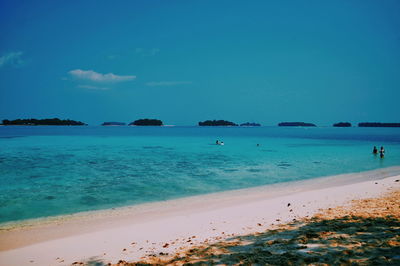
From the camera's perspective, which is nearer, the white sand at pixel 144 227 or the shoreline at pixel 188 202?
the white sand at pixel 144 227

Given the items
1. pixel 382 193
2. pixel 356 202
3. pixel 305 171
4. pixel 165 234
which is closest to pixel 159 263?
pixel 165 234

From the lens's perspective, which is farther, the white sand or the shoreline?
the shoreline

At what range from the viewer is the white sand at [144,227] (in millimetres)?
7324

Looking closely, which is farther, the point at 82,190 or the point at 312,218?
the point at 82,190

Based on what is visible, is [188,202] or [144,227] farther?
[188,202]

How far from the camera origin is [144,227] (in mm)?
9578

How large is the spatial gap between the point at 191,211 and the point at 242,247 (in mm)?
5777

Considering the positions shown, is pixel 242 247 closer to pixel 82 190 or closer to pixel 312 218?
pixel 312 218

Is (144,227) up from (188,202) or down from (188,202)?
up

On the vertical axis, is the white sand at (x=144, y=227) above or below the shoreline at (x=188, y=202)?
above

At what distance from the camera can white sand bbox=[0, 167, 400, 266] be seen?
732 cm

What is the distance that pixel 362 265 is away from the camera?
520cm

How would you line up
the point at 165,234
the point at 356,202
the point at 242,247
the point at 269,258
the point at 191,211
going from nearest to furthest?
1. the point at 269,258
2. the point at 242,247
3. the point at 165,234
4. the point at 356,202
5. the point at 191,211

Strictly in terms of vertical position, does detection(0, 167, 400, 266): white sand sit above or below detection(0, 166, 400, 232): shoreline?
above
